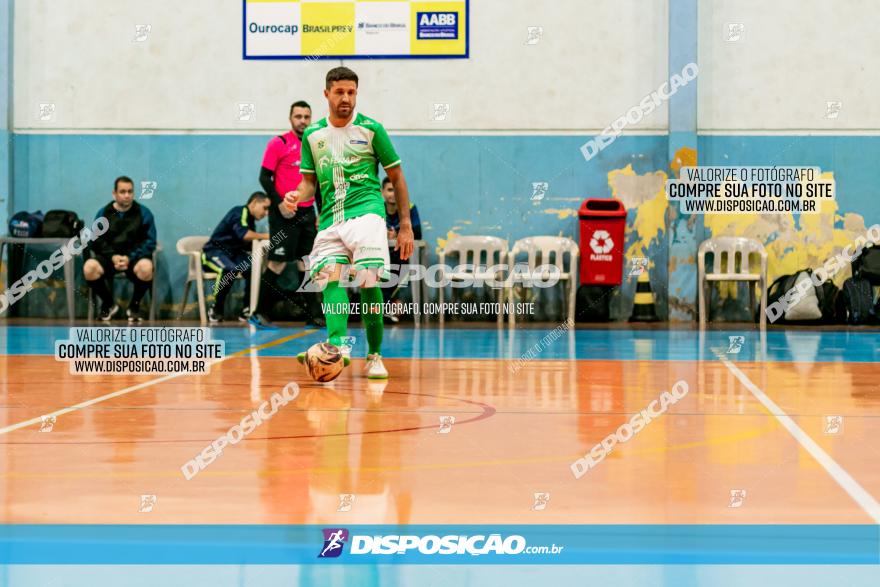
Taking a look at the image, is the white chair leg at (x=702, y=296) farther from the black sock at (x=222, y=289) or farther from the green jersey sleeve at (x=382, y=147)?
the green jersey sleeve at (x=382, y=147)

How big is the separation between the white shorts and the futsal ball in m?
0.59

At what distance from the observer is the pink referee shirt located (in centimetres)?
1380

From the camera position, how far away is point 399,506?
4105 millimetres

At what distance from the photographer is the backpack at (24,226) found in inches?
661

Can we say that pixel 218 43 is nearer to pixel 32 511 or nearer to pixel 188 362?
pixel 188 362

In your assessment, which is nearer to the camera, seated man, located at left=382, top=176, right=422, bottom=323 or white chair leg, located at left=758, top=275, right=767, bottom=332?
seated man, located at left=382, top=176, right=422, bottom=323

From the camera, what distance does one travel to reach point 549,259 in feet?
55.6

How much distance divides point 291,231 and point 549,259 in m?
4.44

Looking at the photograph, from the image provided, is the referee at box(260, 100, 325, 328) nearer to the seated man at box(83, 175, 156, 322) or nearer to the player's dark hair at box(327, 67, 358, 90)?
the seated man at box(83, 175, 156, 322)

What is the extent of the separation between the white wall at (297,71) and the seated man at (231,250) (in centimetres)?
160

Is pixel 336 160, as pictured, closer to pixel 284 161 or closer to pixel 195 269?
pixel 284 161

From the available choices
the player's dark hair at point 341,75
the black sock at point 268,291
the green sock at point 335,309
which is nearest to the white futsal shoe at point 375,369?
the green sock at point 335,309

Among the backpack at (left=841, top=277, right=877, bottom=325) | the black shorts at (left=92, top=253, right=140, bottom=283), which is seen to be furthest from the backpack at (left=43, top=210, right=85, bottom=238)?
the backpack at (left=841, top=277, right=877, bottom=325)

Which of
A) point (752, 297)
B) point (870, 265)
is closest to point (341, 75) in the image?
point (752, 297)
